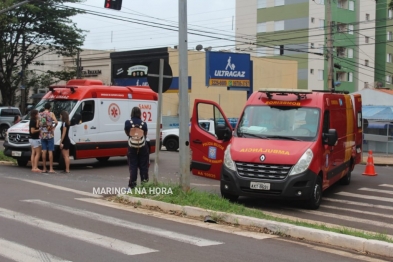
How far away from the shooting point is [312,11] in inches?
2037

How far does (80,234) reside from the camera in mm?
7699

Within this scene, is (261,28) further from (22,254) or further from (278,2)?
(22,254)

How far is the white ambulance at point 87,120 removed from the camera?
52.9ft

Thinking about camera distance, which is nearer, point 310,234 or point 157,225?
point 310,234

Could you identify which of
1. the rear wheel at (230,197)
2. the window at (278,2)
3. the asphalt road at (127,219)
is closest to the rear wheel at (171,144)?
the asphalt road at (127,219)

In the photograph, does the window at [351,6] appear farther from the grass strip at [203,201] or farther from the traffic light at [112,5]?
the grass strip at [203,201]

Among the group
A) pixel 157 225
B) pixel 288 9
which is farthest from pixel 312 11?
pixel 157 225

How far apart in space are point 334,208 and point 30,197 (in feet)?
20.2

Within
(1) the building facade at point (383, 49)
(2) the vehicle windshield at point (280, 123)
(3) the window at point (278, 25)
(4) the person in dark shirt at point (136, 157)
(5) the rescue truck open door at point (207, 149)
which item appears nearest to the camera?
(2) the vehicle windshield at point (280, 123)

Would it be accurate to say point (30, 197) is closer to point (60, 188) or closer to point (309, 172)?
point (60, 188)

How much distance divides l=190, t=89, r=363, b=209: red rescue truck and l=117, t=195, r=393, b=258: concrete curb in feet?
4.98

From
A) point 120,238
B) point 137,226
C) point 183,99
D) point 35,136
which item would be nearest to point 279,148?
point 183,99

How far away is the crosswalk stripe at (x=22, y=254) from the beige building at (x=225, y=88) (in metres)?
35.3

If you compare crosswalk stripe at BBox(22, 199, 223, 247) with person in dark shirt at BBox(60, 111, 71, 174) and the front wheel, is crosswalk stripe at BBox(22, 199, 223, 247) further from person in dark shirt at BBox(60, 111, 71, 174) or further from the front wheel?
person in dark shirt at BBox(60, 111, 71, 174)
